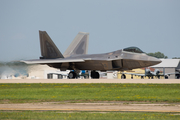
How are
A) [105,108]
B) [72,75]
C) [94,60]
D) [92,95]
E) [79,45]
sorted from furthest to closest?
[79,45]
[72,75]
[94,60]
[92,95]
[105,108]

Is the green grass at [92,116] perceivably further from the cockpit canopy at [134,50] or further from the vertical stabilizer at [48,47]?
the vertical stabilizer at [48,47]

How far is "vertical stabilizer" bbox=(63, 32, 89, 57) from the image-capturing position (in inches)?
1690

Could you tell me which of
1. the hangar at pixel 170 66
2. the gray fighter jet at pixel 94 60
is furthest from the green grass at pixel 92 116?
the hangar at pixel 170 66

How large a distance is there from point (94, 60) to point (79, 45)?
9.94 m

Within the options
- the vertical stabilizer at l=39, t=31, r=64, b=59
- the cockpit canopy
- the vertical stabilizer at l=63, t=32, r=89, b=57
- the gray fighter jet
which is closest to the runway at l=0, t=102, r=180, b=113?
the gray fighter jet

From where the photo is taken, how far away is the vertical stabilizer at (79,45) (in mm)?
42938

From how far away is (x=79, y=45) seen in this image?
142ft

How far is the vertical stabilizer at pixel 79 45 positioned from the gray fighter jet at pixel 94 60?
6.18m

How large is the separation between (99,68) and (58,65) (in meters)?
5.43

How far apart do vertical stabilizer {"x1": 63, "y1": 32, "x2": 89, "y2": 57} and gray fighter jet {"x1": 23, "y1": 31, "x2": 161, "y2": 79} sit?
6.18 m

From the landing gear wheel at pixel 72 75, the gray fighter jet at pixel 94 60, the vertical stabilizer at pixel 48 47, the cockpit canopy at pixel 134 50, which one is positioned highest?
the vertical stabilizer at pixel 48 47

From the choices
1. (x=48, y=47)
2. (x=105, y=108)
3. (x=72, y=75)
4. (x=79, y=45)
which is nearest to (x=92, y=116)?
(x=105, y=108)

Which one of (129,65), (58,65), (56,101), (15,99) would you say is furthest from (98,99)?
(58,65)

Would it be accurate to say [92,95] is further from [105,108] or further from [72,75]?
[72,75]
